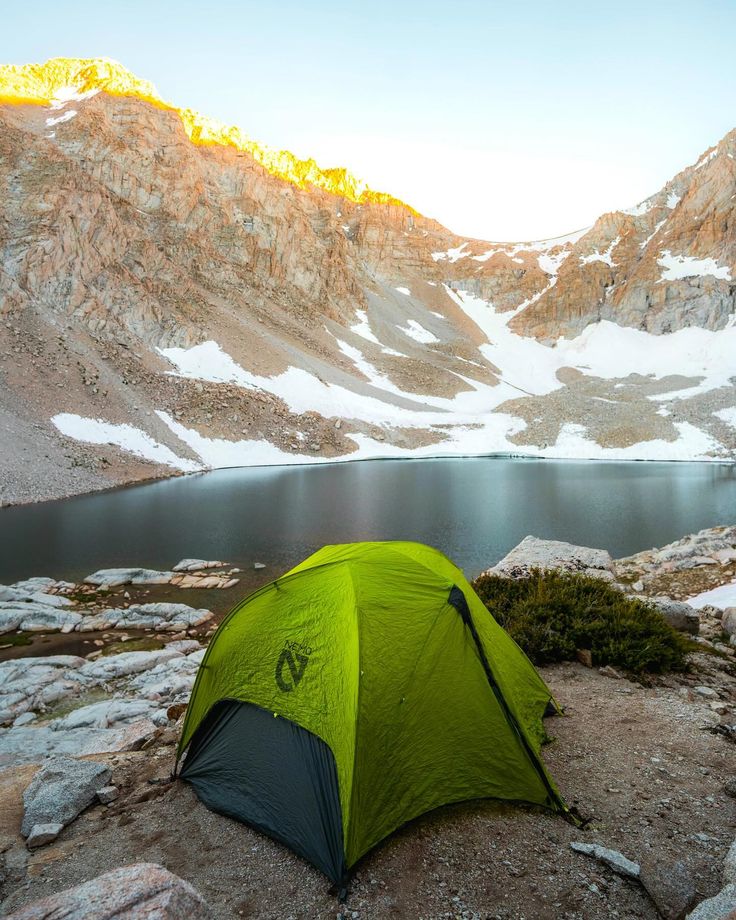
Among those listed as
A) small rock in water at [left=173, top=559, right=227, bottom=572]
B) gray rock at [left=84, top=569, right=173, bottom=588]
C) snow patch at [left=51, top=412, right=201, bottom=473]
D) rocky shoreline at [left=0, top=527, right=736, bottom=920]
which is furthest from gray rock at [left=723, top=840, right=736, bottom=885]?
snow patch at [left=51, top=412, right=201, bottom=473]

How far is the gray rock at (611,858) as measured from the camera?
3562 mm

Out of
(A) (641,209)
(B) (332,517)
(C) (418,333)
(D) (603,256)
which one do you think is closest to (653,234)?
(D) (603,256)

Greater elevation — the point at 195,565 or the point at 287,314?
the point at 287,314

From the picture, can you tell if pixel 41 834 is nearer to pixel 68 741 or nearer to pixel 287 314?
pixel 68 741

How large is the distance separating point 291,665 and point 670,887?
10.8 feet

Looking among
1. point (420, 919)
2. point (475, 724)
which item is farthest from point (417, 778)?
point (420, 919)

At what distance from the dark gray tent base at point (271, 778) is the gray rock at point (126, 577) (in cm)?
1204

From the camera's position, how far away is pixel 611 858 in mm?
3670

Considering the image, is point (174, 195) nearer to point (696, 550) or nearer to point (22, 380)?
point (22, 380)

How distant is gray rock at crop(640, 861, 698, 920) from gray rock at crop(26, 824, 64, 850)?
15.2 ft

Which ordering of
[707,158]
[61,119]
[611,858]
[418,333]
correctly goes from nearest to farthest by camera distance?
[611,858], [61,119], [418,333], [707,158]

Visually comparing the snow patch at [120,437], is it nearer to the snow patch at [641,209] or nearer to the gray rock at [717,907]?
the gray rock at [717,907]

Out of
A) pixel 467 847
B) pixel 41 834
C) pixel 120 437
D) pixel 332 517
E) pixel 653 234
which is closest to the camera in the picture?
pixel 467 847

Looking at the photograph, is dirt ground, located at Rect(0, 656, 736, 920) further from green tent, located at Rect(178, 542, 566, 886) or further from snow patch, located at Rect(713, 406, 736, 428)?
snow patch, located at Rect(713, 406, 736, 428)
